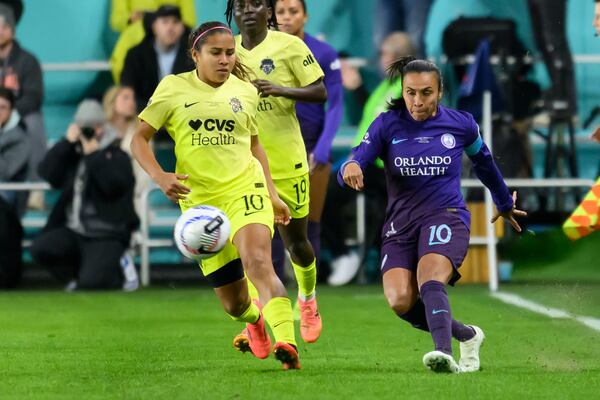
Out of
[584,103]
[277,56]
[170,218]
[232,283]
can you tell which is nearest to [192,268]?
[170,218]

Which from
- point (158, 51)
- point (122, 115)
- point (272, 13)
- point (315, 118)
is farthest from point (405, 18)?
point (272, 13)

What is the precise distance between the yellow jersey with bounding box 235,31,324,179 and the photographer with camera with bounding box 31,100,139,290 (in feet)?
20.9

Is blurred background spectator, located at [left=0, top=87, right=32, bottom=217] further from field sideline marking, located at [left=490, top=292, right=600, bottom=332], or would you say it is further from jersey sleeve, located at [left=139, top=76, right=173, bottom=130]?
jersey sleeve, located at [left=139, top=76, right=173, bottom=130]

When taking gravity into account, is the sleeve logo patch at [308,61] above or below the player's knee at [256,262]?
above

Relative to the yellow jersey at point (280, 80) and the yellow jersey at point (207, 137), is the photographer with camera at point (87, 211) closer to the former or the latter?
the yellow jersey at point (280, 80)

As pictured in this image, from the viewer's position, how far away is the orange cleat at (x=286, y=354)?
8156 mm

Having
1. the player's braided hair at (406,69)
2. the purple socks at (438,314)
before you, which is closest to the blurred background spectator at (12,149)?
the player's braided hair at (406,69)

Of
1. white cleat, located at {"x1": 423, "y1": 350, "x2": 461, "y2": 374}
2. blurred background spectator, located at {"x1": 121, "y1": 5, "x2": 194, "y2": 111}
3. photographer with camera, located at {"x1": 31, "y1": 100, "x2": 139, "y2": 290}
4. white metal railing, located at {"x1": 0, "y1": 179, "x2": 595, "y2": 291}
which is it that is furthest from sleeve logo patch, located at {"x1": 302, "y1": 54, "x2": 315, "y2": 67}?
blurred background spectator, located at {"x1": 121, "y1": 5, "x2": 194, "y2": 111}

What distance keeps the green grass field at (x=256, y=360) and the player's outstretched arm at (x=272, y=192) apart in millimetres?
850

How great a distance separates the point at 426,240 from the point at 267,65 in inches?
→ 89.6

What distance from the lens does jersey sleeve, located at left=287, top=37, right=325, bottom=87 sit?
10102 mm

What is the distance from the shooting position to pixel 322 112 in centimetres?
1171

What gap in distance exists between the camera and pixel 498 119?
17.1 m

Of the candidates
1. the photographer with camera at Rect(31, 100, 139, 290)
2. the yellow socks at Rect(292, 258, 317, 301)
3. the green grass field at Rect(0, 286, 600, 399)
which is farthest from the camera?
the photographer with camera at Rect(31, 100, 139, 290)
